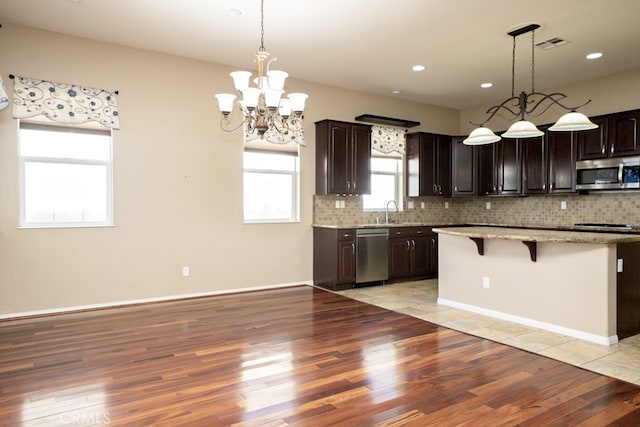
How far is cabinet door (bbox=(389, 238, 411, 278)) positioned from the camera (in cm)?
646

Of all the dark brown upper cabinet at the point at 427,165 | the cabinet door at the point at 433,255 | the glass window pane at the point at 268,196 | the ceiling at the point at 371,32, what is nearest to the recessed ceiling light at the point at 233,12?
the ceiling at the point at 371,32

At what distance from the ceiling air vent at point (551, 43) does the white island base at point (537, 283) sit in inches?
89.1

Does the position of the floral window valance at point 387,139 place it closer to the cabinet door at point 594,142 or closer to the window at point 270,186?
the window at point 270,186

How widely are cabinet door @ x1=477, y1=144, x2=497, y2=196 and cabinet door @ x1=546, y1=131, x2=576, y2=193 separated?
0.92 meters

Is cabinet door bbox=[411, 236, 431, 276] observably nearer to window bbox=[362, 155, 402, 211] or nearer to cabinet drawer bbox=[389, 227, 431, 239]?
A: cabinet drawer bbox=[389, 227, 431, 239]

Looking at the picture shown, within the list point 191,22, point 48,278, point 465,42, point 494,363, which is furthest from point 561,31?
point 48,278

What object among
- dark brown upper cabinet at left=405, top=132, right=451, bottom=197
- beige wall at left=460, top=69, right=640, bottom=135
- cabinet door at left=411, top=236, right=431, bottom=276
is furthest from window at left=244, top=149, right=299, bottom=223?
beige wall at left=460, top=69, right=640, bottom=135

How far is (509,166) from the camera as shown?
22.4 feet

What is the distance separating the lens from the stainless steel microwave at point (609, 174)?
538 cm

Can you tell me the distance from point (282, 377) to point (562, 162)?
5.25 m

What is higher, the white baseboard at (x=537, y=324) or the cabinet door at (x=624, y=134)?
the cabinet door at (x=624, y=134)

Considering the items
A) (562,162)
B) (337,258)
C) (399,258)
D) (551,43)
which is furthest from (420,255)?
(551,43)

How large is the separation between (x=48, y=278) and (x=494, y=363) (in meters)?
4.42

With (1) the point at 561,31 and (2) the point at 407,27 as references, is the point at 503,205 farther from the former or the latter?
(2) the point at 407,27
